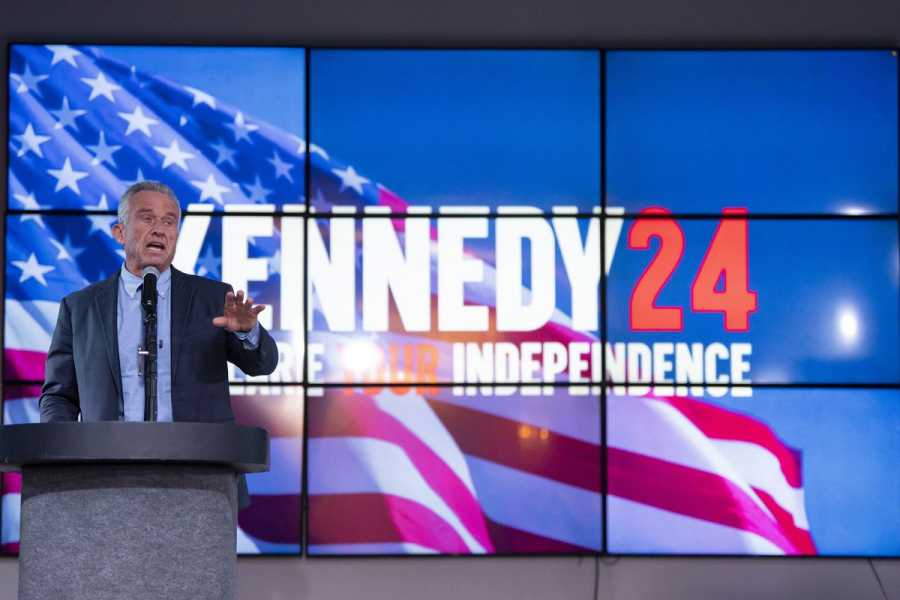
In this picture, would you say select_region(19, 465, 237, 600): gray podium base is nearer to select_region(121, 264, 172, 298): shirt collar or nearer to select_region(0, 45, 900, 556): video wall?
select_region(121, 264, 172, 298): shirt collar

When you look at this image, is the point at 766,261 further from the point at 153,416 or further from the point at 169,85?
the point at 153,416

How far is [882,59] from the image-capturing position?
5.39 meters

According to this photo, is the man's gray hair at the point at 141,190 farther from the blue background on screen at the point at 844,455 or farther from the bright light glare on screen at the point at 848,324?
the bright light glare on screen at the point at 848,324

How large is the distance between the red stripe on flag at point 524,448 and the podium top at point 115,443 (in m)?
2.84

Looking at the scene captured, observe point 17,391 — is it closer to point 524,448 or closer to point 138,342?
point 524,448

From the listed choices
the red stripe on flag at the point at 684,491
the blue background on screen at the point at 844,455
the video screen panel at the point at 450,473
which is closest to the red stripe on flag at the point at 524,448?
the video screen panel at the point at 450,473

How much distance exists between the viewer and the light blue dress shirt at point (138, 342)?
287 centimetres

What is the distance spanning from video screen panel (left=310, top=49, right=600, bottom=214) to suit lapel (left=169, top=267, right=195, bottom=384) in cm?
230

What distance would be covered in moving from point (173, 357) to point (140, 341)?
0.36 feet

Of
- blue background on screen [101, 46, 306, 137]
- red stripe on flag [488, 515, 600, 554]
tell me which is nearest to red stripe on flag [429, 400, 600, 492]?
red stripe on flag [488, 515, 600, 554]

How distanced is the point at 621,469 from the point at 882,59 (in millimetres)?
2232

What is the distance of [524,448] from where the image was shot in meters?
5.19

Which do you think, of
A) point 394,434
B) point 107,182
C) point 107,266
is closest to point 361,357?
point 394,434

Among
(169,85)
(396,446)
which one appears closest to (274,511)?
(396,446)
